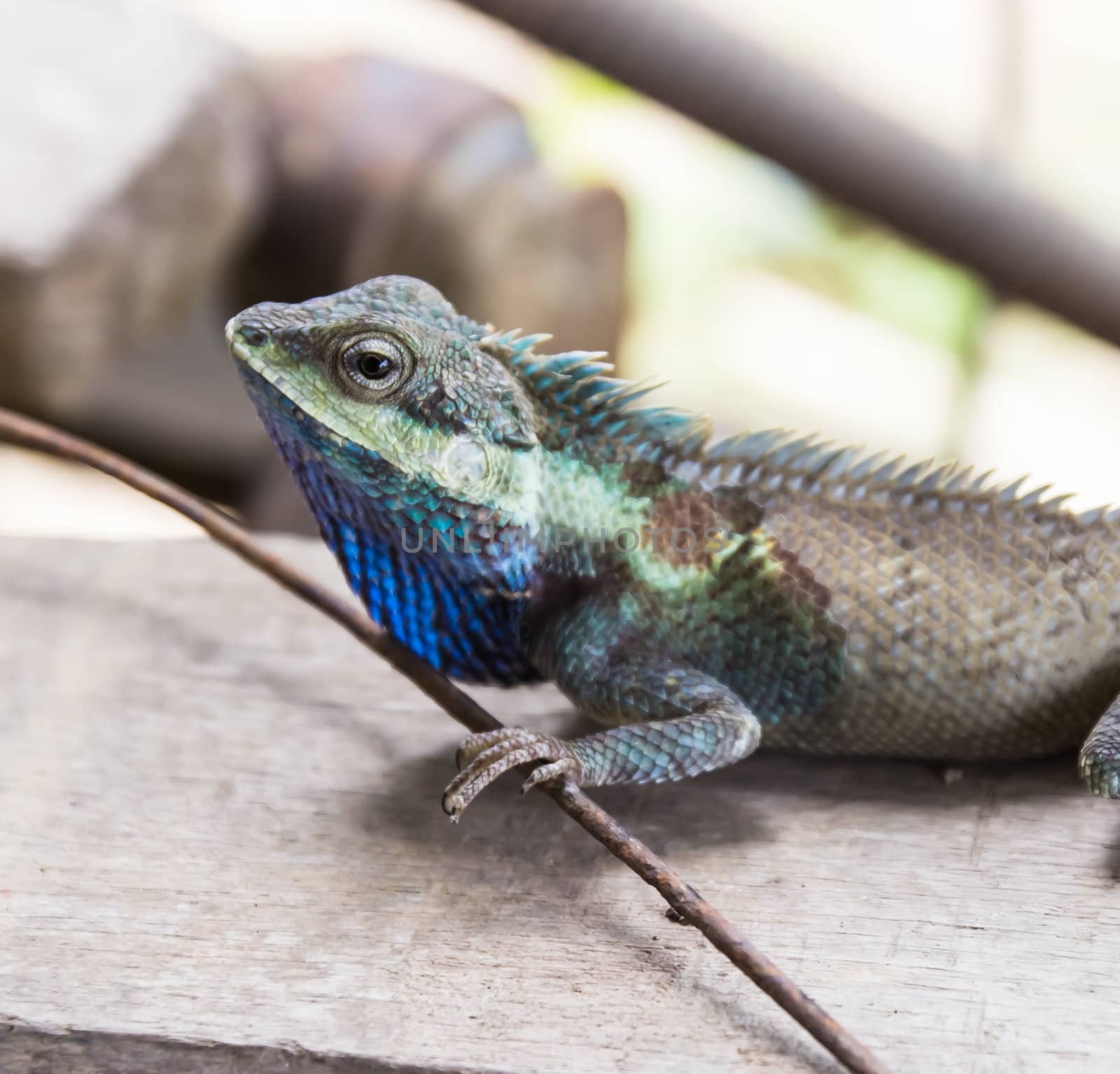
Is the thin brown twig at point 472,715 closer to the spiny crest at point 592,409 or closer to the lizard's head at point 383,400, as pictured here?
the lizard's head at point 383,400

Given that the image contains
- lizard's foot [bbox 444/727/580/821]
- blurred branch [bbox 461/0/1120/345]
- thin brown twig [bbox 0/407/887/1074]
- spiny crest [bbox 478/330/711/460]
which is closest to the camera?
thin brown twig [bbox 0/407/887/1074]

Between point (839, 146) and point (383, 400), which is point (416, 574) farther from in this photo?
point (839, 146)

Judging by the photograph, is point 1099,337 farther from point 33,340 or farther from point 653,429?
point 33,340

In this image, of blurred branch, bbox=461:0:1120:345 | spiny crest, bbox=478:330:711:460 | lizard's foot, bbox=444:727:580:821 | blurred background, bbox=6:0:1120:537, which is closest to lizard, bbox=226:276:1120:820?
spiny crest, bbox=478:330:711:460

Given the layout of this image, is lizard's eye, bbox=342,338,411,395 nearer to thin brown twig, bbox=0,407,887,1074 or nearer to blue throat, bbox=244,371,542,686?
blue throat, bbox=244,371,542,686

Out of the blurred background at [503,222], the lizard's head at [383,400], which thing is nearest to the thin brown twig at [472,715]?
the lizard's head at [383,400]

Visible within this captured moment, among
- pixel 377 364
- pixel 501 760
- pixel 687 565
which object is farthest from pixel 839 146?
pixel 501 760
